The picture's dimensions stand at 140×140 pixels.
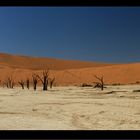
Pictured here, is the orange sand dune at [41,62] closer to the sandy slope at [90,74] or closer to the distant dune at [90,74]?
the distant dune at [90,74]

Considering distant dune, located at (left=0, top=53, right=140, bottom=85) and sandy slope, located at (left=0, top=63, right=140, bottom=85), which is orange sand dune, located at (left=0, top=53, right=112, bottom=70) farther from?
sandy slope, located at (left=0, top=63, right=140, bottom=85)

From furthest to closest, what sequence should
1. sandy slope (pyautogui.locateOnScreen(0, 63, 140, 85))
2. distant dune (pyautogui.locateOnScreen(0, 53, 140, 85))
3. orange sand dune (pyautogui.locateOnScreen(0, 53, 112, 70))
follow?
orange sand dune (pyautogui.locateOnScreen(0, 53, 112, 70)), sandy slope (pyautogui.locateOnScreen(0, 63, 140, 85)), distant dune (pyautogui.locateOnScreen(0, 53, 140, 85))

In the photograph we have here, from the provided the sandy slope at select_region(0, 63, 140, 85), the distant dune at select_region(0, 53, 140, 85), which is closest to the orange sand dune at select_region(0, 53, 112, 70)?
the distant dune at select_region(0, 53, 140, 85)

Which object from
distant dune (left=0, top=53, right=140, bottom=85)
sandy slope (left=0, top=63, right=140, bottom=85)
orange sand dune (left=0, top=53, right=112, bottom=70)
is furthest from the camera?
orange sand dune (left=0, top=53, right=112, bottom=70)

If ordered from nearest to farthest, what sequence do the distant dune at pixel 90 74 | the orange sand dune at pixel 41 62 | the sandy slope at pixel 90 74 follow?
the distant dune at pixel 90 74
the sandy slope at pixel 90 74
the orange sand dune at pixel 41 62

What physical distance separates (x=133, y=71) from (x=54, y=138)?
221 ft

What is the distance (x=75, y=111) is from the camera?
41.5ft

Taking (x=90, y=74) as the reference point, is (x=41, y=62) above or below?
above

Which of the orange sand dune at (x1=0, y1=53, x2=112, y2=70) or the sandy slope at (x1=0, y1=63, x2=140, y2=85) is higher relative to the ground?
the orange sand dune at (x1=0, y1=53, x2=112, y2=70)

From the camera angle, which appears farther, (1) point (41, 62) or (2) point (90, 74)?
(1) point (41, 62)

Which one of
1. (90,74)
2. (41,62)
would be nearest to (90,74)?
(90,74)

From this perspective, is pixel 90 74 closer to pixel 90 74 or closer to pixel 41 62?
pixel 90 74

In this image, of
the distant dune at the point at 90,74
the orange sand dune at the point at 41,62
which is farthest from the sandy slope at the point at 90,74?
the orange sand dune at the point at 41,62
